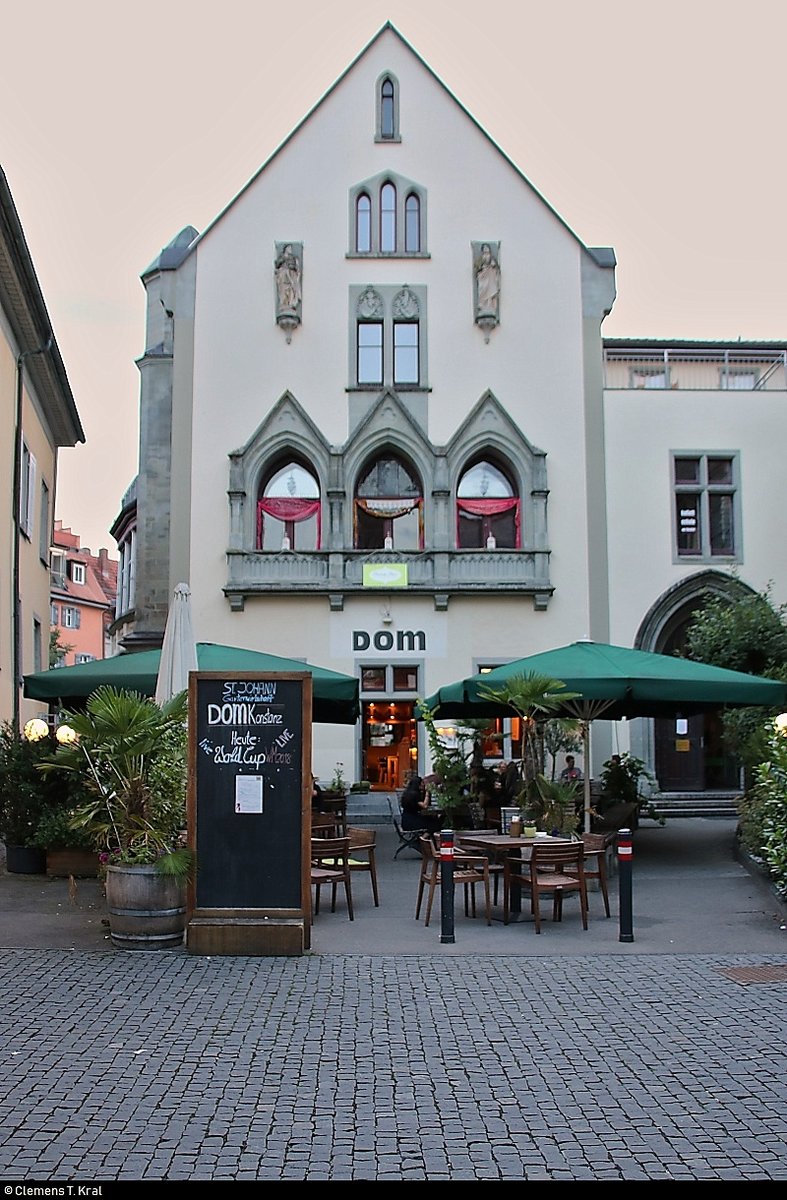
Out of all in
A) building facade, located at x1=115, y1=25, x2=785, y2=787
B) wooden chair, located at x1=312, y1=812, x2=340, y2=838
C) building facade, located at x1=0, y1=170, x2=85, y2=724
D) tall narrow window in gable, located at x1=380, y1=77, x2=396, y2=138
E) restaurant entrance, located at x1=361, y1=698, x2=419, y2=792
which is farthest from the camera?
tall narrow window in gable, located at x1=380, y1=77, x2=396, y2=138

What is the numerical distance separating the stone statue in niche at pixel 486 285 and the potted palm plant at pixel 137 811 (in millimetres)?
18155

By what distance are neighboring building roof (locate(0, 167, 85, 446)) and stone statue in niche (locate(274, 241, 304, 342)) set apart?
16.5 feet

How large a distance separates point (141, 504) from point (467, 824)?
13548mm

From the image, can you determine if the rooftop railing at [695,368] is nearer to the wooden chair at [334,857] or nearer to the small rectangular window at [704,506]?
the small rectangular window at [704,506]

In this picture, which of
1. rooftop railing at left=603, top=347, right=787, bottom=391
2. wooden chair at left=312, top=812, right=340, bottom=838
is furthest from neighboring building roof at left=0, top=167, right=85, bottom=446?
rooftop railing at left=603, top=347, right=787, bottom=391

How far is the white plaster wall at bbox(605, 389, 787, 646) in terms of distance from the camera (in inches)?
1088

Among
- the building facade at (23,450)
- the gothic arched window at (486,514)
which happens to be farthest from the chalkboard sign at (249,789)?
the gothic arched window at (486,514)

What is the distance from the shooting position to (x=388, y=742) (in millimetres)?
27438

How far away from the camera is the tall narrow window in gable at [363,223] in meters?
28.1

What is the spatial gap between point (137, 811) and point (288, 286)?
62.4ft

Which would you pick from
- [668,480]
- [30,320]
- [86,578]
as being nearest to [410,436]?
[668,480]

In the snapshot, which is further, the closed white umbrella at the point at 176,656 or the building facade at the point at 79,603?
the building facade at the point at 79,603

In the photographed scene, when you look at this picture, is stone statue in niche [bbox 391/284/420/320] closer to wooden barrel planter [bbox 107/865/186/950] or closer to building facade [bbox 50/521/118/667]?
wooden barrel planter [bbox 107/865/186/950]

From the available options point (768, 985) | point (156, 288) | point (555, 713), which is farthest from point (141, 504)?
point (768, 985)
